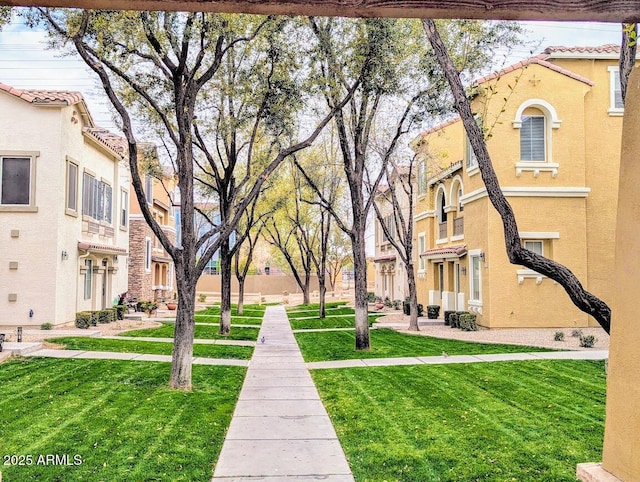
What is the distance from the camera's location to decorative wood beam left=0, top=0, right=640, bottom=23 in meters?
2.98

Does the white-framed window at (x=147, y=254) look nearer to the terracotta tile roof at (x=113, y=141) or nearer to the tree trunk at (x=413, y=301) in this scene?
the terracotta tile roof at (x=113, y=141)

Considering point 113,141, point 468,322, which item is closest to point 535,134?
point 468,322

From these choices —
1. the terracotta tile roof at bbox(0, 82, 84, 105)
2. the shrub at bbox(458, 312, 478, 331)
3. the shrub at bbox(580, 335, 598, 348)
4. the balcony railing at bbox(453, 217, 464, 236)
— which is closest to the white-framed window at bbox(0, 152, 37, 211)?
the terracotta tile roof at bbox(0, 82, 84, 105)

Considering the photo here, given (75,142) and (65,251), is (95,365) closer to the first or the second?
(65,251)

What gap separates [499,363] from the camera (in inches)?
497

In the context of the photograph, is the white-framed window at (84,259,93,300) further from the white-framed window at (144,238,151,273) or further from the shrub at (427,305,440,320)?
the shrub at (427,305,440,320)

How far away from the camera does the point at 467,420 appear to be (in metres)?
7.85

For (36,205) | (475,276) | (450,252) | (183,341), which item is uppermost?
(36,205)

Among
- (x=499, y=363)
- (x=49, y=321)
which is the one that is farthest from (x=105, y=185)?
(x=499, y=363)

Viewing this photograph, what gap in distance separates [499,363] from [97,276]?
17.4m

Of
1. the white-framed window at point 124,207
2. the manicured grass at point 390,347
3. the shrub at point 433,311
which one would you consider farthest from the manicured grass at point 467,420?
the white-framed window at point 124,207

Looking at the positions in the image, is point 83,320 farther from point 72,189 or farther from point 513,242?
point 513,242

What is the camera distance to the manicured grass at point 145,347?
14.7 m

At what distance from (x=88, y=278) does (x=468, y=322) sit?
14.8 metres
